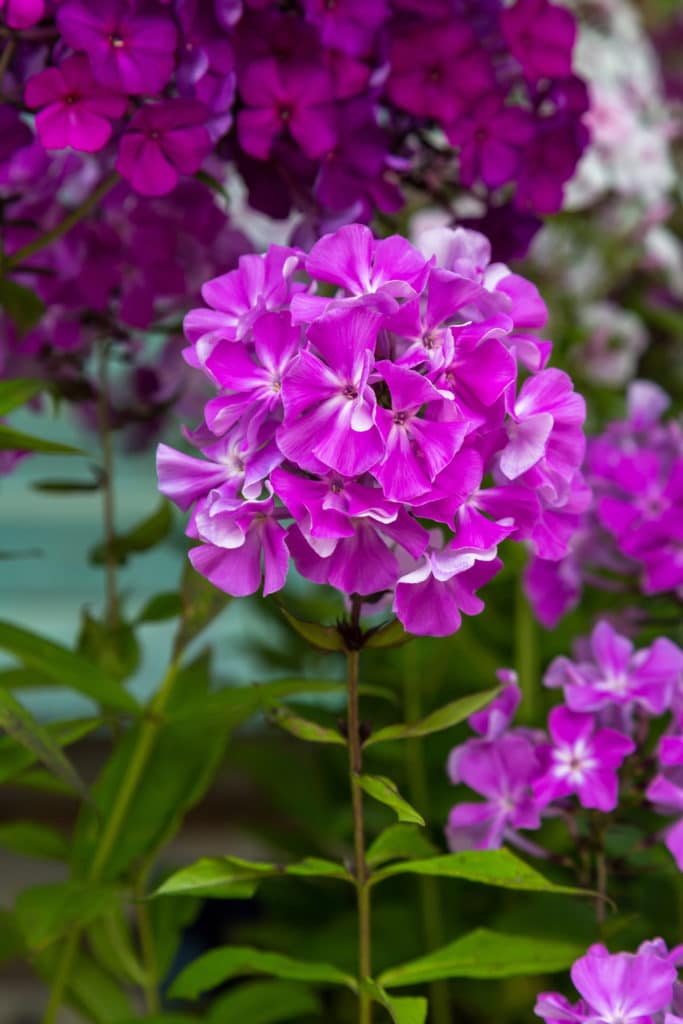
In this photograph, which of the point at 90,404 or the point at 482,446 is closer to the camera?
the point at 482,446

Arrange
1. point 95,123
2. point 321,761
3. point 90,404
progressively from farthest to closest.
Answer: point 321,761 → point 90,404 → point 95,123

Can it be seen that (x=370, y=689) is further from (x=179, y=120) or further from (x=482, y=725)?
(x=179, y=120)

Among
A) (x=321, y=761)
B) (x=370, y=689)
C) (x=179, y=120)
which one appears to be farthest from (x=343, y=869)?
(x=321, y=761)

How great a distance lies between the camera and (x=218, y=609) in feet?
1.79

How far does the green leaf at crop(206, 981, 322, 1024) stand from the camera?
0.58 meters

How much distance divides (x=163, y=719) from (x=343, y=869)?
6.4 inches

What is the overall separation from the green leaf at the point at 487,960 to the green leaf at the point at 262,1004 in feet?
0.38

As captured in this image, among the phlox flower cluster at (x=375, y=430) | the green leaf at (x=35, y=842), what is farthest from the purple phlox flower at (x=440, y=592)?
the green leaf at (x=35, y=842)

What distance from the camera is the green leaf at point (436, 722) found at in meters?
0.45

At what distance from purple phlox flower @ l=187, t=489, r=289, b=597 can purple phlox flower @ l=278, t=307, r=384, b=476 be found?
0.02 metres

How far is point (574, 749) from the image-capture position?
500 mm

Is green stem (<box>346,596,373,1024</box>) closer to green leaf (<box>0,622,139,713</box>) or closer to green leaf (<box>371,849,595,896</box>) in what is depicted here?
green leaf (<box>371,849,595,896</box>)

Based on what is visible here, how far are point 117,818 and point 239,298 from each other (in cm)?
30

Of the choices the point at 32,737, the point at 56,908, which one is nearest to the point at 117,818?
the point at 56,908
